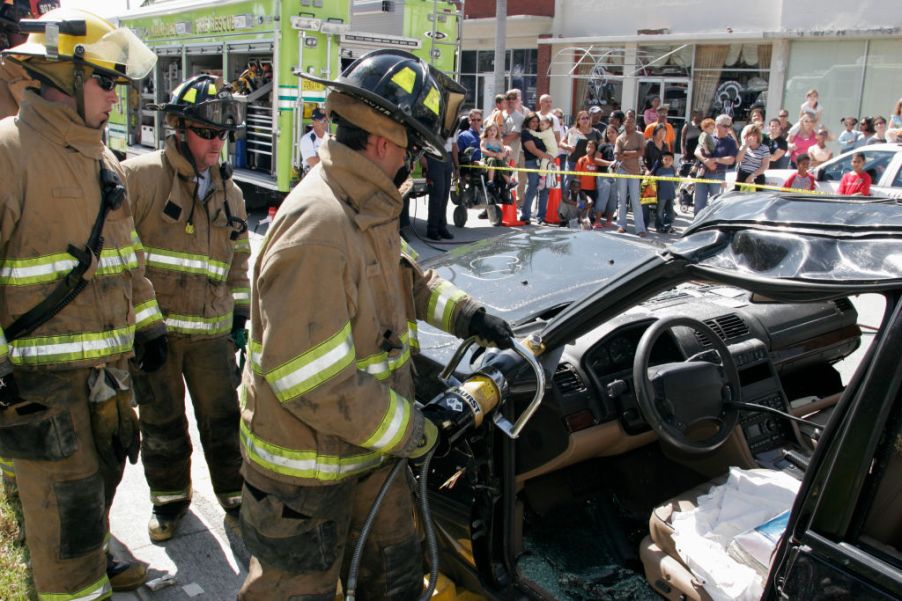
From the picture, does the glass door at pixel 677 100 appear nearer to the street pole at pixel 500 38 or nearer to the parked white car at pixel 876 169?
the street pole at pixel 500 38

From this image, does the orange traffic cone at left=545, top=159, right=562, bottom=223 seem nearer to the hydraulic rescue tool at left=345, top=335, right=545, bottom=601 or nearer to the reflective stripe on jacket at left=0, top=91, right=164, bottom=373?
the reflective stripe on jacket at left=0, top=91, right=164, bottom=373

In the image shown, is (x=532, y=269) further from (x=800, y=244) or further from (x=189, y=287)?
(x=800, y=244)

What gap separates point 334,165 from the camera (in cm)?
219

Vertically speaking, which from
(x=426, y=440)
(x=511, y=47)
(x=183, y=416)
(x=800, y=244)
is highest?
(x=511, y=47)

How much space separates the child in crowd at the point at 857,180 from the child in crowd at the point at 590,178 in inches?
129

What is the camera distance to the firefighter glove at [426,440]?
218 cm

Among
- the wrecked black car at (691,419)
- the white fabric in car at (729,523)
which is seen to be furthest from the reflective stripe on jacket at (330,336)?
the white fabric in car at (729,523)

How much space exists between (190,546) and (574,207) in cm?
897

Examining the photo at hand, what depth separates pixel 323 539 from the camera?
2268mm

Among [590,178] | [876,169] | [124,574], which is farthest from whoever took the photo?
[590,178]

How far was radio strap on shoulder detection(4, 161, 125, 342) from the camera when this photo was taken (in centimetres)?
269

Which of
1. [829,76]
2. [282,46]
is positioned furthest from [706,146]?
[829,76]

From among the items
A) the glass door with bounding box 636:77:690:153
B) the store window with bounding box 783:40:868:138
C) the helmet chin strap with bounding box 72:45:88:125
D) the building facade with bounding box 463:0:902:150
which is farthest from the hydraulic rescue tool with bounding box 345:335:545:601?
the glass door with bounding box 636:77:690:153

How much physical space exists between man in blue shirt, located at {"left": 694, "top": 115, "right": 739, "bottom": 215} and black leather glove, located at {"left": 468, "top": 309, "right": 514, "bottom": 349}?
9.96m
